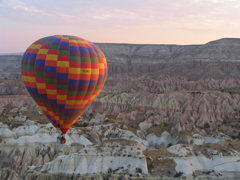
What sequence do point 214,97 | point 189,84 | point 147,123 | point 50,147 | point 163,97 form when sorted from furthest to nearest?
1. point 189,84
2. point 163,97
3. point 214,97
4. point 147,123
5. point 50,147

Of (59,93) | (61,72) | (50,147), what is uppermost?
(61,72)

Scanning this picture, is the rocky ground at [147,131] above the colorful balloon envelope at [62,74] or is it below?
below

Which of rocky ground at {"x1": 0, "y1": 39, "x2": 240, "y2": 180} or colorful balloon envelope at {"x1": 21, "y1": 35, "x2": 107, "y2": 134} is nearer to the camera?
colorful balloon envelope at {"x1": 21, "y1": 35, "x2": 107, "y2": 134}

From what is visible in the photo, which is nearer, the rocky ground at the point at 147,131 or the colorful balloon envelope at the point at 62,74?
the colorful balloon envelope at the point at 62,74

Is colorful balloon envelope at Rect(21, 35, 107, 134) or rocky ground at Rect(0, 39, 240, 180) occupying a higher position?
colorful balloon envelope at Rect(21, 35, 107, 134)

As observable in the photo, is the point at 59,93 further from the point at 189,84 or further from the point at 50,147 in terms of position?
the point at 189,84

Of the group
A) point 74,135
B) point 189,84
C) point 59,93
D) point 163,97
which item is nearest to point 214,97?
point 163,97
